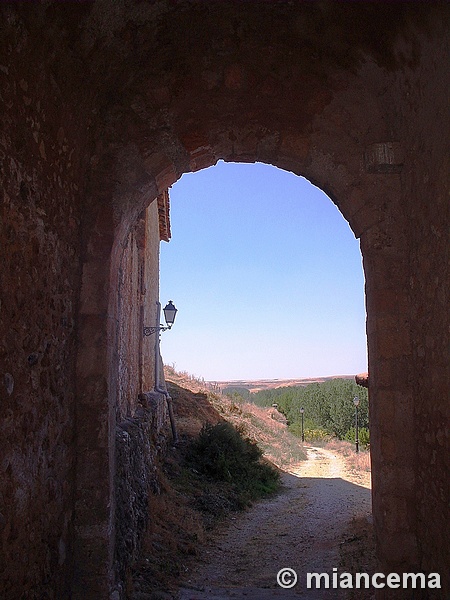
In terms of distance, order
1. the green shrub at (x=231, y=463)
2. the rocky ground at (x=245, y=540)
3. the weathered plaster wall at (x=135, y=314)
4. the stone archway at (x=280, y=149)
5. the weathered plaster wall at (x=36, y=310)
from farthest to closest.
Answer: the green shrub at (x=231, y=463) < the weathered plaster wall at (x=135, y=314) < the rocky ground at (x=245, y=540) < the stone archway at (x=280, y=149) < the weathered plaster wall at (x=36, y=310)

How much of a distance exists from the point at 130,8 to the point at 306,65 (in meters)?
1.26

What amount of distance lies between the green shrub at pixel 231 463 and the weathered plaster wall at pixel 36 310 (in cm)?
579

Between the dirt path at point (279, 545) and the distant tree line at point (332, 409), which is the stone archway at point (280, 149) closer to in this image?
the dirt path at point (279, 545)

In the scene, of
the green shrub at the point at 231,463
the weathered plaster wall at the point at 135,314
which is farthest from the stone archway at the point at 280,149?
the green shrub at the point at 231,463

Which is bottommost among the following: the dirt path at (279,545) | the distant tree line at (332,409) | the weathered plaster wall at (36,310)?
the distant tree line at (332,409)

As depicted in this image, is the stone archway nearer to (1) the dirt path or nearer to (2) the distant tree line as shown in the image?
(1) the dirt path

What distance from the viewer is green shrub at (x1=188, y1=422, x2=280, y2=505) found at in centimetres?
897

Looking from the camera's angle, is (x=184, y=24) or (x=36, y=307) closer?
(x=36, y=307)

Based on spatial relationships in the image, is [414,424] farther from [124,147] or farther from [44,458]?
[124,147]

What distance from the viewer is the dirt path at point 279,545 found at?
4.41m

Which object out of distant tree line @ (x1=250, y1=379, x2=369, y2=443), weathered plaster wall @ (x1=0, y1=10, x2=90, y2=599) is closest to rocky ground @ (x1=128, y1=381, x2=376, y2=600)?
weathered plaster wall @ (x1=0, y1=10, x2=90, y2=599)

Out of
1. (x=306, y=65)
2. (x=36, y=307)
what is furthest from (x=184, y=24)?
(x=36, y=307)

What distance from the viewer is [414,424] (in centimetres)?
329

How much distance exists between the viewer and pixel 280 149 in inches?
153
